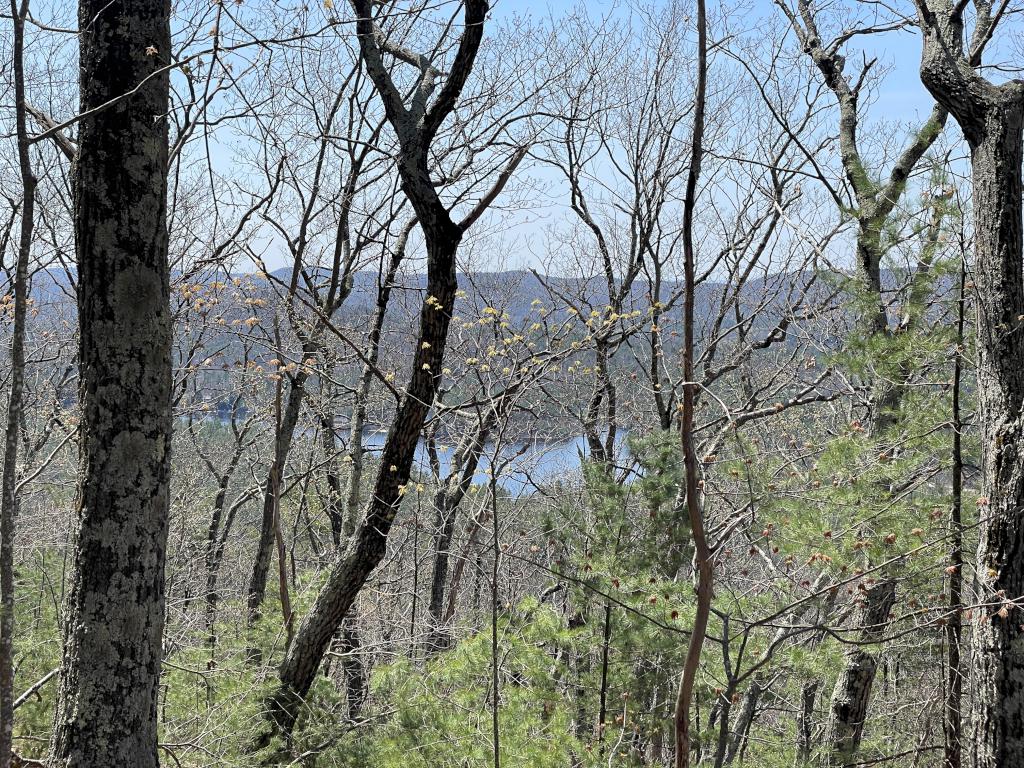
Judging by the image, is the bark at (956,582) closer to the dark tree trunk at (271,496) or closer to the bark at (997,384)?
the bark at (997,384)

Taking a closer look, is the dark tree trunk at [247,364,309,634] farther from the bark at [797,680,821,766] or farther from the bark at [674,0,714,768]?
the bark at [674,0,714,768]

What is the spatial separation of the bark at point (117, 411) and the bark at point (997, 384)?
12.1ft

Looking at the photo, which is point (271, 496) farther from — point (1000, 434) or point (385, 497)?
point (1000, 434)

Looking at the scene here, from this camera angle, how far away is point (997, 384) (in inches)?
154

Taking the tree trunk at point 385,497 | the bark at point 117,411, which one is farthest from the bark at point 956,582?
the bark at point 117,411

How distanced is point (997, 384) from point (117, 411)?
13.2 feet

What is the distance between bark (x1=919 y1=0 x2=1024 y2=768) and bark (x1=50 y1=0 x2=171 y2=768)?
3.70 meters

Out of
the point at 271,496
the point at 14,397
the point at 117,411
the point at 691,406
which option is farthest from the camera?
the point at 271,496

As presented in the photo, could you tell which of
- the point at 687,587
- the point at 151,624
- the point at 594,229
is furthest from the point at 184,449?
the point at 151,624

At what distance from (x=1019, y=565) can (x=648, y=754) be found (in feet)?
12.0

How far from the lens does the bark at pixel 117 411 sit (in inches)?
107

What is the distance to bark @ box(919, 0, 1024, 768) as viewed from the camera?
3730mm

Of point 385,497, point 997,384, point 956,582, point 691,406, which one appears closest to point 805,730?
point 956,582

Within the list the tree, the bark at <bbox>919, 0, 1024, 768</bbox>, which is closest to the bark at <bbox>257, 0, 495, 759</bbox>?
the tree
